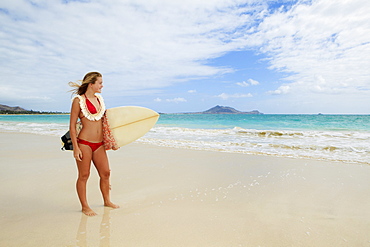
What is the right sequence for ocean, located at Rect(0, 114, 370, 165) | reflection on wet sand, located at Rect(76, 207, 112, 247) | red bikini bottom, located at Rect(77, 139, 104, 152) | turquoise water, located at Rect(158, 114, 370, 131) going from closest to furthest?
1. reflection on wet sand, located at Rect(76, 207, 112, 247)
2. red bikini bottom, located at Rect(77, 139, 104, 152)
3. ocean, located at Rect(0, 114, 370, 165)
4. turquoise water, located at Rect(158, 114, 370, 131)

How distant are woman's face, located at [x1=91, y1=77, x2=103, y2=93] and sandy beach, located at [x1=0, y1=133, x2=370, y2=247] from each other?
139cm

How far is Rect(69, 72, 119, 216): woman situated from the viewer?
264 cm

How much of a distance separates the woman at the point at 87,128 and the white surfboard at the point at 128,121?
37cm

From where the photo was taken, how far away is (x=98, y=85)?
2764 millimetres

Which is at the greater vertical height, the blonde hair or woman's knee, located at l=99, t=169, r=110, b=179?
the blonde hair

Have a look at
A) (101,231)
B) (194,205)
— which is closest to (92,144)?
(101,231)

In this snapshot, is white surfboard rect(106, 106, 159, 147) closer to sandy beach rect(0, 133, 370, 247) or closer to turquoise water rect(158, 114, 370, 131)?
sandy beach rect(0, 133, 370, 247)

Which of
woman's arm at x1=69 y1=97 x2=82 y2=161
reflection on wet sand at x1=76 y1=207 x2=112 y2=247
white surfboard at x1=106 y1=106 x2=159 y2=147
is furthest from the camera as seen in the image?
white surfboard at x1=106 y1=106 x2=159 y2=147

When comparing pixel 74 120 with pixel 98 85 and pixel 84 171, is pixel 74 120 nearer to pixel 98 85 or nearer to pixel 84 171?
pixel 98 85

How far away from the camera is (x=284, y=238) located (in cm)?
Result: 226

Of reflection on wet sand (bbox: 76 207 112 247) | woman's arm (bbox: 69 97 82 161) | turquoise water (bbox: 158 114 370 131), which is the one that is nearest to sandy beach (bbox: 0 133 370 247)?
reflection on wet sand (bbox: 76 207 112 247)

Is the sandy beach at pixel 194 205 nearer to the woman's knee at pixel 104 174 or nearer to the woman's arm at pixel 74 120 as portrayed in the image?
the woman's knee at pixel 104 174

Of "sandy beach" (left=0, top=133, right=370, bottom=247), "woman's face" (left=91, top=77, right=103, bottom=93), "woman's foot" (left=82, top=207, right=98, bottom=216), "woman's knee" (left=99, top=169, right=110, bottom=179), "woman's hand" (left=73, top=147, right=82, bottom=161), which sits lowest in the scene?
"sandy beach" (left=0, top=133, right=370, bottom=247)

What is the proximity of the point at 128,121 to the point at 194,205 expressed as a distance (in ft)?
4.61
